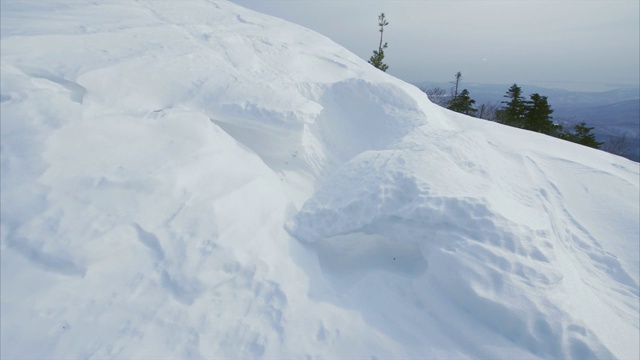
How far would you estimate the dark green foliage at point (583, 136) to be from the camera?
2841 cm

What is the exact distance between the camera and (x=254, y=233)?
268cm

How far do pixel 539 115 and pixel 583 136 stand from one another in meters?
4.37

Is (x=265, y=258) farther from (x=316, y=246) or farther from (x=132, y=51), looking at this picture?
(x=132, y=51)

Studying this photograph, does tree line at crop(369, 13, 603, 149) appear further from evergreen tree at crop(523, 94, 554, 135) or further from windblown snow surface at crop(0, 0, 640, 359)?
windblown snow surface at crop(0, 0, 640, 359)

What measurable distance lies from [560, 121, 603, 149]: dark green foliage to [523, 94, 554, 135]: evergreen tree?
1708 mm

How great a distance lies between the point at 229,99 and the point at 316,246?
208cm

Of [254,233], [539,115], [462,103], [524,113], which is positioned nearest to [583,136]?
[539,115]

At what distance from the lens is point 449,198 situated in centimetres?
276

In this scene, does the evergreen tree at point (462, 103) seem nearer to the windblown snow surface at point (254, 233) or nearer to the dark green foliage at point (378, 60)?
the dark green foliage at point (378, 60)

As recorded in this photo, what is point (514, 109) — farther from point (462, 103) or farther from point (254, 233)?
point (254, 233)

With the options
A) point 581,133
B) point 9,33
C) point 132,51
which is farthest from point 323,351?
point 581,133

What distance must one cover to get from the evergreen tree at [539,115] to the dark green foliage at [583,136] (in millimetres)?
1708

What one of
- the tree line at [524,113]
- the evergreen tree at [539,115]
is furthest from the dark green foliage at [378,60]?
the evergreen tree at [539,115]

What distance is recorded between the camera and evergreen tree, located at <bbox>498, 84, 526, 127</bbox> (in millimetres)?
29859
